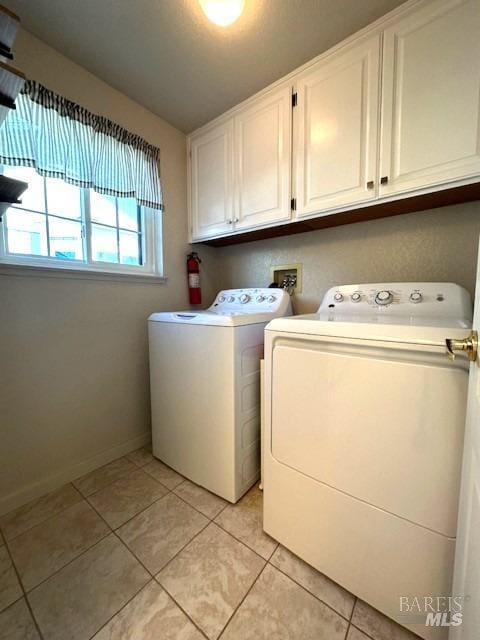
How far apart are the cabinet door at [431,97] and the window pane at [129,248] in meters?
1.63

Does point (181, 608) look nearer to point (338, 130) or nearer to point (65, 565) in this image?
point (65, 565)

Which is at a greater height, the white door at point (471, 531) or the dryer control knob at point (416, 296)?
the dryer control knob at point (416, 296)

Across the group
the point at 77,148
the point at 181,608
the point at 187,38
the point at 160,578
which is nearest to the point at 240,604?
the point at 181,608

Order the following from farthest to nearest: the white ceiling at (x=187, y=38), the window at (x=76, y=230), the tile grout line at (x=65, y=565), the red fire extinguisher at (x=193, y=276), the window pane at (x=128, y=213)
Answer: the red fire extinguisher at (x=193, y=276) < the window pane at (x=128, y=213) < the window at (x=76, y=230) < the white ceiling at (x=187, y=38) < the tile grout line at (x=65, y=565)

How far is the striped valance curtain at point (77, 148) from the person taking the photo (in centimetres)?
122

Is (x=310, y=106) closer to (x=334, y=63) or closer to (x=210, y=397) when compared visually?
(x=334, y=63)

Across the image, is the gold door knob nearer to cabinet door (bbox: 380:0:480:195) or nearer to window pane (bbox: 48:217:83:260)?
cabinet door (bbox: 380:0:480:195)

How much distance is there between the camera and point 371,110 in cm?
121

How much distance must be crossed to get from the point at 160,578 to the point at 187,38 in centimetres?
248

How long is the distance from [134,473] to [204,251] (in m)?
1.78

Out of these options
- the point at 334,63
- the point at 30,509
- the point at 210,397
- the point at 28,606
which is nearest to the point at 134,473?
the point at 30,509

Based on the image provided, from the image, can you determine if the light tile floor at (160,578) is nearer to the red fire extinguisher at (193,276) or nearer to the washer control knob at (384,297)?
the washer control knob at (384,297)

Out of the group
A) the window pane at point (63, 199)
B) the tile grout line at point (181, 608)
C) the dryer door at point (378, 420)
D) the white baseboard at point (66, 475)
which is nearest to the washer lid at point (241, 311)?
the dryer door at point (378, 420)

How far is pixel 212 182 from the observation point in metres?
1.88
